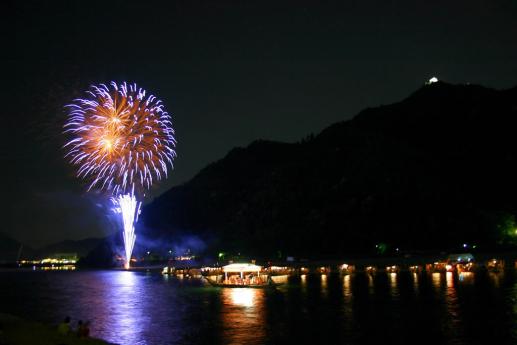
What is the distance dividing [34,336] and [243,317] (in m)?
14.0

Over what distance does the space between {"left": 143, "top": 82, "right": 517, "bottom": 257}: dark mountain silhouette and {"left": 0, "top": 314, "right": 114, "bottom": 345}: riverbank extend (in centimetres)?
7858

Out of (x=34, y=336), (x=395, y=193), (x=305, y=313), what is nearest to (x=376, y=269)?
(x=395, y=193)

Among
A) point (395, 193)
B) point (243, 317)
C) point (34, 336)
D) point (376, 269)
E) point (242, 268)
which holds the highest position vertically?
point (395, 193)

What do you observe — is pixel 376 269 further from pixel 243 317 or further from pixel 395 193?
pixel 243 317

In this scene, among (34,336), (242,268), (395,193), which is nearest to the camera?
(34,336)

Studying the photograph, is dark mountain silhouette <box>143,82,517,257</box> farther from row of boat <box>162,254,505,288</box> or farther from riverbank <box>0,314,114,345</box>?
riverbank <box>0,314,114,345</box>

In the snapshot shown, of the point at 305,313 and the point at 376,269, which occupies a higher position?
the point at 376,269

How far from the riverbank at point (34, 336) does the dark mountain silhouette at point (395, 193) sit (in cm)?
7858

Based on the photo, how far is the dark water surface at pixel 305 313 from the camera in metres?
27.6

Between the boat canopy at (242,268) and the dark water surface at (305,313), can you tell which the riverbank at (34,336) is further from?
the boat canopy at (242,268)

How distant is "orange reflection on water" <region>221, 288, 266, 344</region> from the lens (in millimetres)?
27552

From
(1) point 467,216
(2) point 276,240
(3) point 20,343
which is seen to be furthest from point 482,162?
(3) point 20,343

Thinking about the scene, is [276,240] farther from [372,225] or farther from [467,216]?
[467,216]

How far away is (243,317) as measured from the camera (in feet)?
115
